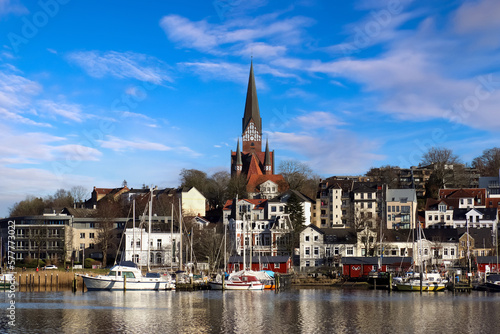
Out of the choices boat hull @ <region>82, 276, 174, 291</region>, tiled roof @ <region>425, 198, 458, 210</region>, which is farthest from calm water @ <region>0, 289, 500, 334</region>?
tiled roof @ <region>425, 198, 458, 210</region>

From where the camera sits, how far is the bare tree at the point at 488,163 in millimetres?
A: 154750

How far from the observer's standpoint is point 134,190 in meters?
164

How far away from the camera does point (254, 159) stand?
177125 mm

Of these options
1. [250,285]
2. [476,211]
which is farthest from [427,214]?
[250,285]

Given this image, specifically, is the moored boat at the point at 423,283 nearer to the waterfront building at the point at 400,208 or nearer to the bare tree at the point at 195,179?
the waterfront building at the point at 400,208

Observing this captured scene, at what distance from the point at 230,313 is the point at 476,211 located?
256 ft

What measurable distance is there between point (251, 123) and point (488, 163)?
71.7m

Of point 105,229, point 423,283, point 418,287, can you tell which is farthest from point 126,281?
point 105,229

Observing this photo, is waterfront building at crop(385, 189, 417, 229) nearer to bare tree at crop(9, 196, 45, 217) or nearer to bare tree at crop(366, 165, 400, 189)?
bare tree at crop(366, 165, 400, 189)

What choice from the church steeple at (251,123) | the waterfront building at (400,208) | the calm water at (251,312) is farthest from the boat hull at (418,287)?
the church steeple at (251,123)

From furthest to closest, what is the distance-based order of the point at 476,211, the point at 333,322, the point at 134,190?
the point at 134,190 < the point at 476,211 < the point at 333,322

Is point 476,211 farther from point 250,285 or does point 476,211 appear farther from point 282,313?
point 282,313

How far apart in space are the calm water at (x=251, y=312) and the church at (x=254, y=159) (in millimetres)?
74118

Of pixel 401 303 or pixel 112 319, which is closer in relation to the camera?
pixel 112 319
